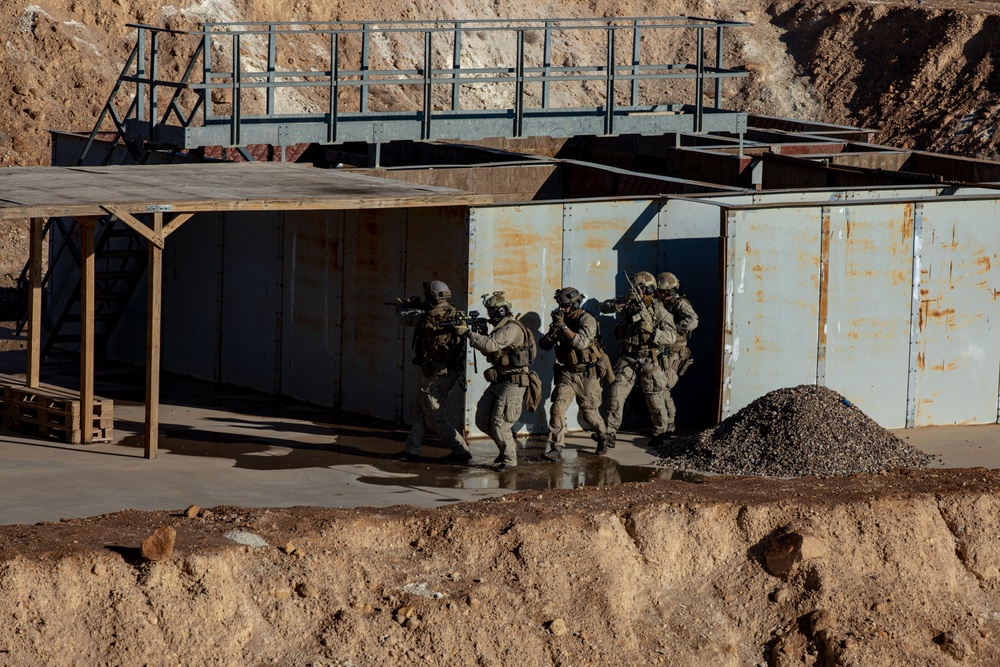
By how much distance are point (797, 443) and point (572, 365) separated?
2.17 metres

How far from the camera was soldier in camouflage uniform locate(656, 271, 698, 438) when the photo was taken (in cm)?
1557

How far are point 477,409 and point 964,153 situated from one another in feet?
71.8

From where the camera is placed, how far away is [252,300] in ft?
59.0

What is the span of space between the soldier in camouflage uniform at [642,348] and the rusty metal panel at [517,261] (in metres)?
0.64

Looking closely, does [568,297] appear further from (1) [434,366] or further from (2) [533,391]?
(1) [434,366]

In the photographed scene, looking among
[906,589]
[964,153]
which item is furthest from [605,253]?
[964,153]

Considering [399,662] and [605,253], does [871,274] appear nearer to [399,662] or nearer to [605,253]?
[605,253]

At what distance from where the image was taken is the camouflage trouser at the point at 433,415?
14.8 m

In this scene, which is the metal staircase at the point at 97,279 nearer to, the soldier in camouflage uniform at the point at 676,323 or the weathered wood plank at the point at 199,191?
the weathered wood plank at the point at 199,191

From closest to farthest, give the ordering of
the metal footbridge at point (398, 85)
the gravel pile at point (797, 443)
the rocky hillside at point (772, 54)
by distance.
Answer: the gravel pile at point (797, 443), the metal footbridge at point (398, 85), the rocky hillside at point (772, 54)

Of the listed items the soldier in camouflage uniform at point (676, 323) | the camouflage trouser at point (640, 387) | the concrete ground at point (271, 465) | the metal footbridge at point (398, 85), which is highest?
the metal footbridge at point (398, 85)

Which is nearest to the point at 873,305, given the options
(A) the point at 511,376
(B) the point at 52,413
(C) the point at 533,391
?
(C) the point at 533,391

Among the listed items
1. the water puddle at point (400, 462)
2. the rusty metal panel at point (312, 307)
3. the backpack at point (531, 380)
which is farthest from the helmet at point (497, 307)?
the rusty metal panel at point (312, 307)

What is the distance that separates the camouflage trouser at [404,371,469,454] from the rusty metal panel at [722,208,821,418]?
279 cm
